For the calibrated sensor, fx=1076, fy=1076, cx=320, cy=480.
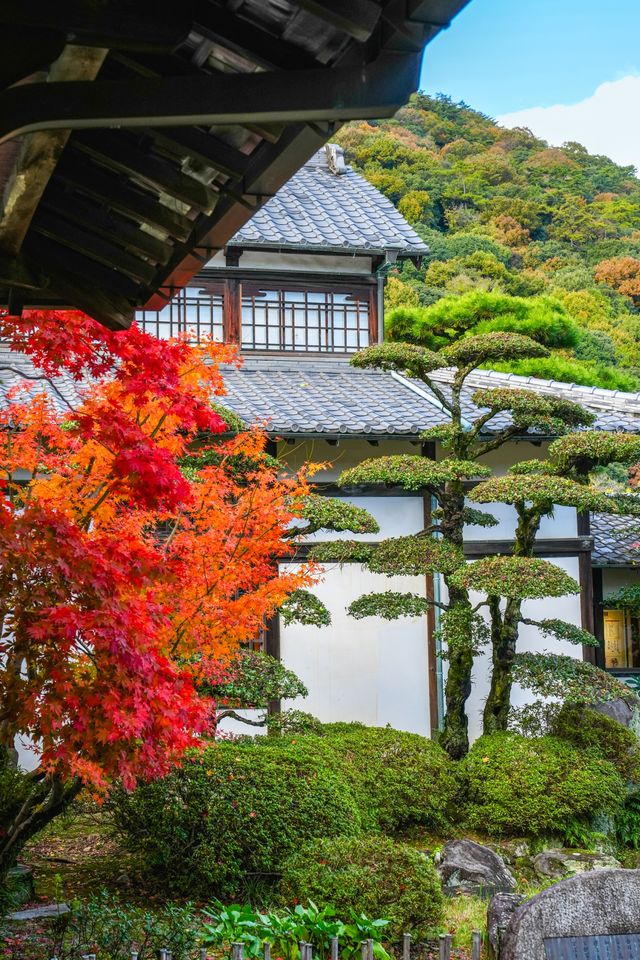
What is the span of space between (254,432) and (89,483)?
2.61 meters

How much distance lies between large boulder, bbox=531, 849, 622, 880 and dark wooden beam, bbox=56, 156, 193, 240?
7.70 meters

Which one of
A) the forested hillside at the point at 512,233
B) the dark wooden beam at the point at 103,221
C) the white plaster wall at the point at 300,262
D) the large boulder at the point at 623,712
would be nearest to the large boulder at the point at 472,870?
the large boulder at the point at 623,712

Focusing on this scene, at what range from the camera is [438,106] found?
177ft

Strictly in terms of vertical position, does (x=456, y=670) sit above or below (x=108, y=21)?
below

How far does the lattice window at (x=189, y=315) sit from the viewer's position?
16.0 metres

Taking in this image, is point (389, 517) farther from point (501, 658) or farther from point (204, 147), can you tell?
point (204, 147)

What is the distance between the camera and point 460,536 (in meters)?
12.8

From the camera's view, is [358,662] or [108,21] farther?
[358,662]

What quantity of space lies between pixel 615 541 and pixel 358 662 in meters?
5.33

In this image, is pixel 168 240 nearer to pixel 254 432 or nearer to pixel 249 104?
pixel 249 104

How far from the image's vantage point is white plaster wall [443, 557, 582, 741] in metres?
13.9

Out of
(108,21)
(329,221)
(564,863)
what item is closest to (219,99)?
(108,21)

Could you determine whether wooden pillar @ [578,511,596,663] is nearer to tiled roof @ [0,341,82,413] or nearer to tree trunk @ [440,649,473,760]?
tree trunk @ [440,649,473,760]

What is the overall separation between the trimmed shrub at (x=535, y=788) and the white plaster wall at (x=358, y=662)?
90.1 inches
